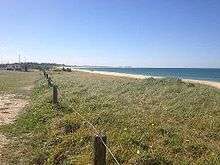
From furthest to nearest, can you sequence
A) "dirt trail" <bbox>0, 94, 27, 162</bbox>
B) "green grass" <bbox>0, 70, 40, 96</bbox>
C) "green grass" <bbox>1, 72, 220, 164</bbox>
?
"green grass" <bbox>0, 70, 40, 96</bbox> → "dirt trail" <bbox>0, 94, 27, 162</bbox> → "green grass" <bbox>1, 72, 220, 164</bbox>

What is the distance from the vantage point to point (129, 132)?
13.1 m

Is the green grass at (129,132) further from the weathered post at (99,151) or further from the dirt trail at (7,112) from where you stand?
the weathered post at (99,151)

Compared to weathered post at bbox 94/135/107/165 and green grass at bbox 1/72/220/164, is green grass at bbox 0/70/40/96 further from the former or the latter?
weathered post at bbox 94/135/107/165

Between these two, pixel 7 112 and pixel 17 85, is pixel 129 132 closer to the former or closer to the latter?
pixel 7 112

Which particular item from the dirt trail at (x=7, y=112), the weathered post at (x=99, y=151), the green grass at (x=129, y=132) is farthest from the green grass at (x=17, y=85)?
the weathered post at (x=99, y=151)

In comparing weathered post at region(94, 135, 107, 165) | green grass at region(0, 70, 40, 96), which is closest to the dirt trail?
weathered post at region(94, 135, 107, 165)

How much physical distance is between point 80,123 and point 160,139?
12.2 feet

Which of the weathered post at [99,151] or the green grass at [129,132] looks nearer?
the weathered post at [99,151]

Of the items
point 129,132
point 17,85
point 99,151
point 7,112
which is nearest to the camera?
point 99,151

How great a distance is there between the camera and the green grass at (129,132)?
11.2 m

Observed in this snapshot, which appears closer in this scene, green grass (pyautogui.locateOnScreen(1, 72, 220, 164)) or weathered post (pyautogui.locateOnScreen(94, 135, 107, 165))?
weathered post (pyautogui.locateOnScreen(94, 135, 107, 165))

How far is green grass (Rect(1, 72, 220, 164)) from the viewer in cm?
1120

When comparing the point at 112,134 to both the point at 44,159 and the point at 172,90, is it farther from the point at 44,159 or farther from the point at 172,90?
the point at 172,90

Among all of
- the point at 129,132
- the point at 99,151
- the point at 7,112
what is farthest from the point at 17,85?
the point at 99,151
